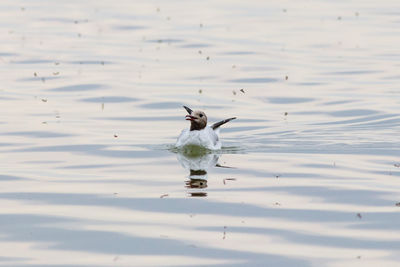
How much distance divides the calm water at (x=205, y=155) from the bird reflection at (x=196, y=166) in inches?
2.5

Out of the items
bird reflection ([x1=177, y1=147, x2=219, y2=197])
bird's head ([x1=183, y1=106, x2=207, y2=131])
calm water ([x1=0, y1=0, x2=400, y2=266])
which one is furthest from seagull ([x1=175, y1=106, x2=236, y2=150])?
calm water ([x1=0, y1=0, x2=400, y2=266])

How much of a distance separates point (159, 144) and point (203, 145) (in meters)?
0.94

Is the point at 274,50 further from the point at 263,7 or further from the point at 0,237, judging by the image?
the point at 0,237

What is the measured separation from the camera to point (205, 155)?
19953mm

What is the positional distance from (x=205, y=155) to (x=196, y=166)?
1.28 meters

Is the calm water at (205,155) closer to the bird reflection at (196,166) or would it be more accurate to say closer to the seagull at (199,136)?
the bird reflection at (196,166)

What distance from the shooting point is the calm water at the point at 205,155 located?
13.1 metres

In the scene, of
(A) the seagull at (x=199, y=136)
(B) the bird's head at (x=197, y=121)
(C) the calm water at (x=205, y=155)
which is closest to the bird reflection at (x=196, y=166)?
(C) the calm water at (x=205, y=155)

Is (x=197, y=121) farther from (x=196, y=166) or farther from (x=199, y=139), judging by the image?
(x=196, y=166)

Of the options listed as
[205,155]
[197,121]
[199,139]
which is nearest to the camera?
[205,155]

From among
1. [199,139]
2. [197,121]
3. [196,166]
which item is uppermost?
[197,121]

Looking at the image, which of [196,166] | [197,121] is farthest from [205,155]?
[196,166]

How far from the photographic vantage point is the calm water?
13.1 m

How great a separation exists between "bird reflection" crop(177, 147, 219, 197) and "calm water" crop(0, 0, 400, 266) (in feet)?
0.21
